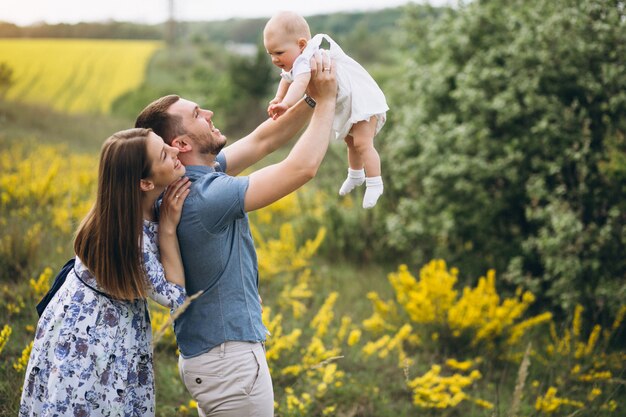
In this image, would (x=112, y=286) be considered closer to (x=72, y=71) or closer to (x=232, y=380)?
(x=232, y=380)

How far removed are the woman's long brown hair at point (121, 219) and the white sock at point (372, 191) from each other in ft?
3.14

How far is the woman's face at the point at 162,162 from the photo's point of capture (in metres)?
1.99

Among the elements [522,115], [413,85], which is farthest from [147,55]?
[522,115]

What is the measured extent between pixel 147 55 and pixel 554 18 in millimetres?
29668

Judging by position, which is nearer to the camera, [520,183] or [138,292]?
[138,292]

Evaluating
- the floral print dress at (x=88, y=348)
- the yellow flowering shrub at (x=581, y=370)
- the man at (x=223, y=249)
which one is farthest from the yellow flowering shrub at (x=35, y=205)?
the yellow flowering shrub at (x=581, y=370)

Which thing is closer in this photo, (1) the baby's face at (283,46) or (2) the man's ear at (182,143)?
(2) the man's ear at (182,143)

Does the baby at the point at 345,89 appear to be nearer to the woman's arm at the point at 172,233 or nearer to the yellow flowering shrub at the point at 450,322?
the woman's arm at the point at 172,233

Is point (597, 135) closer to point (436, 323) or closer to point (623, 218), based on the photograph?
point (623, 218)

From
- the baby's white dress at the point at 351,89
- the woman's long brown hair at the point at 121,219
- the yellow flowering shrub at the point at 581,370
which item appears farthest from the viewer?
the yellow flowering shrub at the point at 581,370

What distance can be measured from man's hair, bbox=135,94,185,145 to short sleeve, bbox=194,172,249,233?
270 mm

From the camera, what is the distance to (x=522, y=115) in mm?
5594

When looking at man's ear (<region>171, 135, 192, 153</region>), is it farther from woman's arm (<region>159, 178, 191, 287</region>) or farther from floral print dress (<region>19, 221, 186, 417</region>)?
floral print dress (<region>19, 221, 186, 417</region>)

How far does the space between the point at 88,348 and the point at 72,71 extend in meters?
24.2
